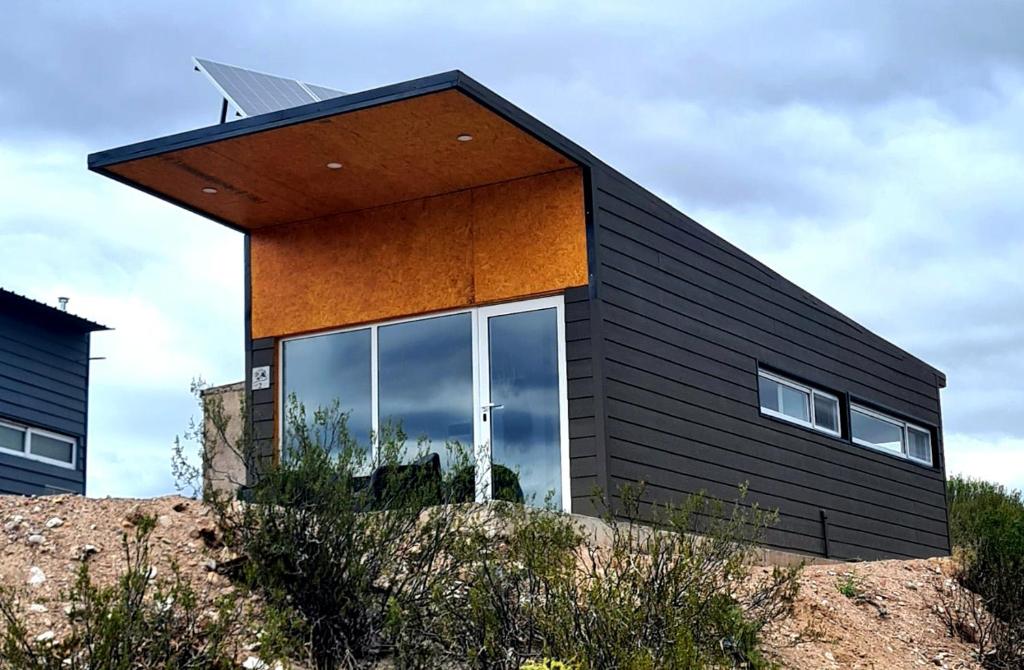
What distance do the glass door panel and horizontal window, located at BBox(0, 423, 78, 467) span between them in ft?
26.7

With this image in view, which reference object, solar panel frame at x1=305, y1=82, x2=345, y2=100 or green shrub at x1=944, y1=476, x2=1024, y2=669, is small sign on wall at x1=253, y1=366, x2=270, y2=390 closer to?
solar panel frame at x1=305, y1=82, x2=345, y2=100

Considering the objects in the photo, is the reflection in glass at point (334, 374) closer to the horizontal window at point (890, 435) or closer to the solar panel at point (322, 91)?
the solar panel at point (322, 91)

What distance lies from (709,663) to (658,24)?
6.72 meters

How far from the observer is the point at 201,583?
6961 millimetres

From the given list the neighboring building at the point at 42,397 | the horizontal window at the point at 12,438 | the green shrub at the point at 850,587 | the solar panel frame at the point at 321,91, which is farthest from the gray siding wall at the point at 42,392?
the green shrub at the point at 850,587

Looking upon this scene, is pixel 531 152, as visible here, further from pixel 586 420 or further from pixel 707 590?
pixel 707 590

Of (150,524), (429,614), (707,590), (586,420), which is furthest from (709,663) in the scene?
(586,420)

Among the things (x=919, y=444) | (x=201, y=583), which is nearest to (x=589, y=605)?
(x=201, y=583)

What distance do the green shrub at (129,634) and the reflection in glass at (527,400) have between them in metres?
3.89

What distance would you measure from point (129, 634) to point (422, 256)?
217 inches

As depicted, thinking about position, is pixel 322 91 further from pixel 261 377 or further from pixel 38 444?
pixel 38 444

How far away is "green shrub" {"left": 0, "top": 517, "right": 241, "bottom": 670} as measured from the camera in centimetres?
544

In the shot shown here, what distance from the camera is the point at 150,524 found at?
5980mm

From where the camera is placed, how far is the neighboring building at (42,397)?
1598 cm
